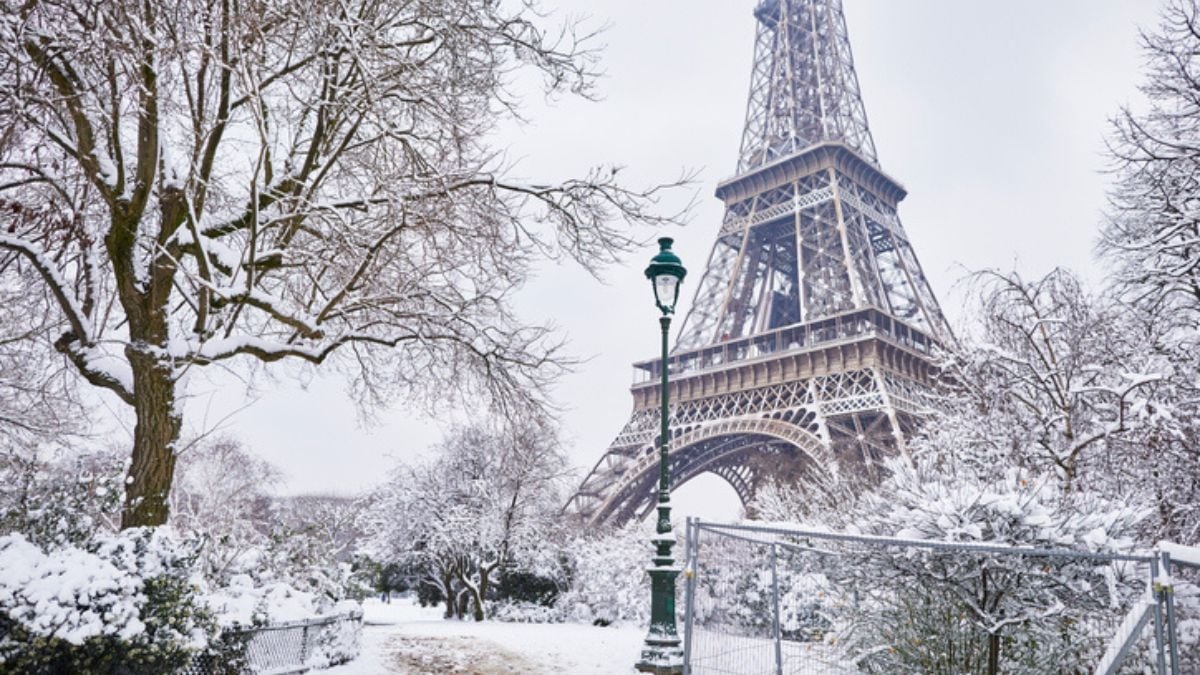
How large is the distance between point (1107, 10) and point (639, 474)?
68.4 ft

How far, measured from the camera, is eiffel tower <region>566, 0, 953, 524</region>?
26.5m

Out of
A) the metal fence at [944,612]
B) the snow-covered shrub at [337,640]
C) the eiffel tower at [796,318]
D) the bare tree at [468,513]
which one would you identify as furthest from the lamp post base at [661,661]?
the eiffel tower at [796,318]

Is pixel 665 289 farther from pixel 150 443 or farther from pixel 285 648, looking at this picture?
pixel 285 648

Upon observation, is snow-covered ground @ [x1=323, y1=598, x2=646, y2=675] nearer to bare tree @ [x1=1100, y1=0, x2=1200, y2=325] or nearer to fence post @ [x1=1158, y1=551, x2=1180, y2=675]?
fence post @ [x1=1158, y1=551, x2=1180, y2=675]

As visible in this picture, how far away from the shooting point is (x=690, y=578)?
18.3 feet

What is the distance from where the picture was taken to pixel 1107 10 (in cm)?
1584

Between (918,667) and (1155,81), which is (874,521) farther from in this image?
(1155,81)

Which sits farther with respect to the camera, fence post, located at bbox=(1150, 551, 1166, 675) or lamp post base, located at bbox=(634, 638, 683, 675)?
lamp post base, located at bbox=(634, 638, 683, 675)

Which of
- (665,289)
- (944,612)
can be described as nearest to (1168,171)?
(665,289)

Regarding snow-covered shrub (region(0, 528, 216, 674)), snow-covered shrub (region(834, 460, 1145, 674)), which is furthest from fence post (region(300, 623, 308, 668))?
snow-covered shrub (region(834, 460, 1145, 674))

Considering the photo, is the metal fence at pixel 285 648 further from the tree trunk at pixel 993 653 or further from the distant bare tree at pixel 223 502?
the tree trunk at pixel 993 653

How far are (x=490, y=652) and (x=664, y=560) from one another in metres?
4.54

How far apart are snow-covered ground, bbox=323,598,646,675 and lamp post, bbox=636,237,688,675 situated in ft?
8.03

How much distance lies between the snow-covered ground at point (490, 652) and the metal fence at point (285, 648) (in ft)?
0.80
